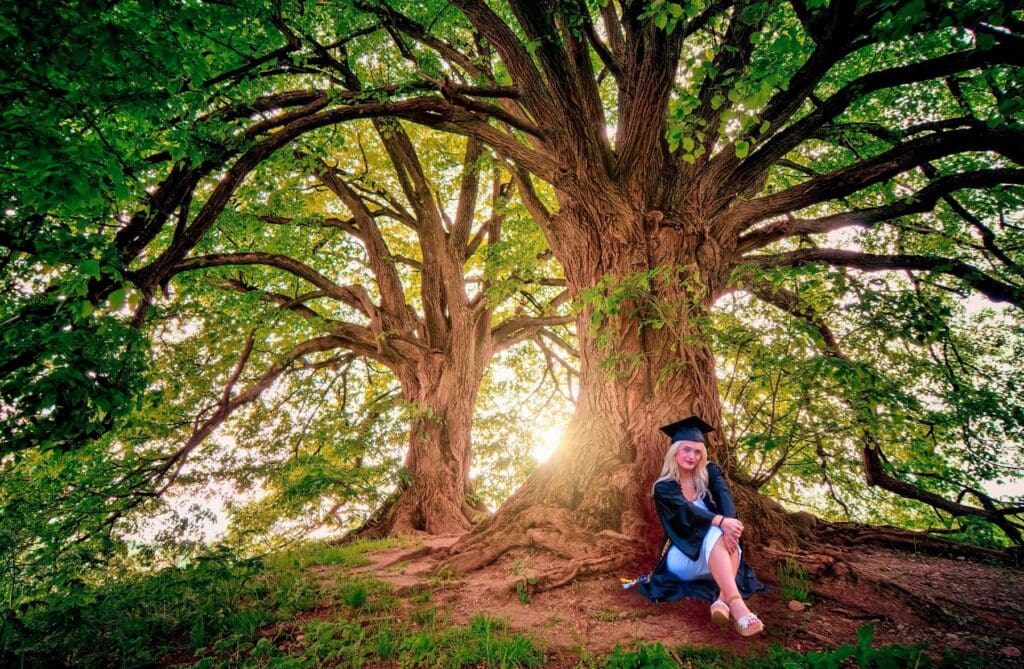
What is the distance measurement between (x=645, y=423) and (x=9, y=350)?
4460mm

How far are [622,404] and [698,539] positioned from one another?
4.80 feet

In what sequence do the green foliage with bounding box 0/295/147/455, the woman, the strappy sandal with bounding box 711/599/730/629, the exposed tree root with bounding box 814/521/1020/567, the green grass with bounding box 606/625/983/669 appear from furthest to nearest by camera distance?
the exposed tree root with bounding box 814/521/1020/567 < the woman < the strappy sandal with bounding box 711/599/730/629 < the green foliage with bounding box 0/295/147/455 < the green grass with bounding box 606/625/983/669

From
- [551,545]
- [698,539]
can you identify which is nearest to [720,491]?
[698,539]

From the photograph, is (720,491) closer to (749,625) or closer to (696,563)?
(696,563)

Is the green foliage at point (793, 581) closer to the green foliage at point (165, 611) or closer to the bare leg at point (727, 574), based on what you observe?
the bare leg at point (727, 574)

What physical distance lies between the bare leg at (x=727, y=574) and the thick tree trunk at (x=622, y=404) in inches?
30.7

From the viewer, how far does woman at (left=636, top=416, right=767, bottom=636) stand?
118 inches

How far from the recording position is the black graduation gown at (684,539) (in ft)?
10.5

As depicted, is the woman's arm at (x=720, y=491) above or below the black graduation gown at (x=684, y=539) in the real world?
above

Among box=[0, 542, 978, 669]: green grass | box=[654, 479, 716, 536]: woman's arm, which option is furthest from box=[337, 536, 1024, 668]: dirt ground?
box=[654, 479, 716, 536]: woman's arm

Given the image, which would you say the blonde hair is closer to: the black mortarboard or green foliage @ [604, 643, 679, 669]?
the black mortarboard

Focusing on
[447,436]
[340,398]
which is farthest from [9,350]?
[340,398]

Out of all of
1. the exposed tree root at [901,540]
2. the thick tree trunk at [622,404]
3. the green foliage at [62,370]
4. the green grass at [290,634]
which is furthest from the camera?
the exposed tree root at [901,540]

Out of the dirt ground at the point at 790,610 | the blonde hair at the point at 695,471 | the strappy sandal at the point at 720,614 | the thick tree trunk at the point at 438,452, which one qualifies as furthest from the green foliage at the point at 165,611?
the thick tree trunk at the point at 438,452
